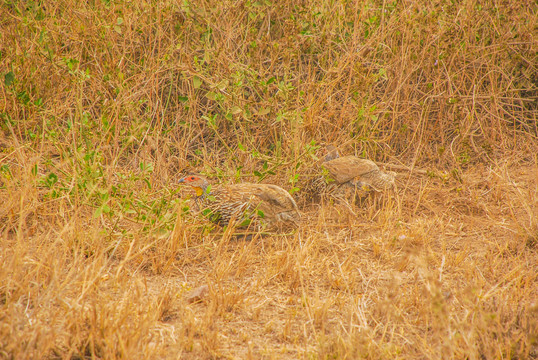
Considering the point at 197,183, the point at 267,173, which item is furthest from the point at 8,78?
the point at 267,173

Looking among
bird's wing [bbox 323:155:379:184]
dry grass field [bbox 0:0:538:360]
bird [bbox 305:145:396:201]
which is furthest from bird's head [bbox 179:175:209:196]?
bird's wing [bbox 323:155:379:184]

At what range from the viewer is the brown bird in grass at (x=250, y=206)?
4391 mm

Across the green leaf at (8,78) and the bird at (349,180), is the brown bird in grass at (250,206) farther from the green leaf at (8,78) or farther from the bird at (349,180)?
the green leaf at (8,78)

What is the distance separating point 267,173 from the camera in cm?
478

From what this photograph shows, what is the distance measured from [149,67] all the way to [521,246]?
4.18 m

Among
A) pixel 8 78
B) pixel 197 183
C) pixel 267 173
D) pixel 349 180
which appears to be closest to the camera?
pixel 197 183

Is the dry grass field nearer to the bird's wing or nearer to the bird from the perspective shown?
the bird

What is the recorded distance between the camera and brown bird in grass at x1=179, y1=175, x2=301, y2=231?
439cm

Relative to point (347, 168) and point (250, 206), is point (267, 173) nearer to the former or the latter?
point (250, 206)

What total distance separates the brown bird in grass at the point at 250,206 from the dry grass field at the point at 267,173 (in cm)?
14

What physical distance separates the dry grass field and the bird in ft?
0.45

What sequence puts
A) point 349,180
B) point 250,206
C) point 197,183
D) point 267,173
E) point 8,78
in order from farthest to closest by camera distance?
point 8,78 → point 349,180 → point 267,173 → point 197,183 → point 250,206

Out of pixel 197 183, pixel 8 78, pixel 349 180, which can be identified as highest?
pixel 8 78

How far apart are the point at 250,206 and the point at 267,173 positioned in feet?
1.55
